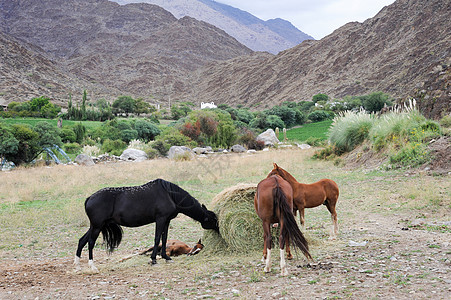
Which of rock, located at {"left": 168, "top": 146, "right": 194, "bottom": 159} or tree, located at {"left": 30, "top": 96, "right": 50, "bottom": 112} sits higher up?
tree, located at {"left": 30, "top": 96, "right": 50, "bottom": 112}

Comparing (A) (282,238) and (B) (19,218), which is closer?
(A) (282,238)

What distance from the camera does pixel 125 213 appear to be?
670cm

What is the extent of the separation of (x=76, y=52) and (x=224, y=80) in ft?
245

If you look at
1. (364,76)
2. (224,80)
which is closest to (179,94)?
(224,80)

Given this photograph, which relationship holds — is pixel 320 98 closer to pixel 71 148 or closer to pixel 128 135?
pixel 128 135

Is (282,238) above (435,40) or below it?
below

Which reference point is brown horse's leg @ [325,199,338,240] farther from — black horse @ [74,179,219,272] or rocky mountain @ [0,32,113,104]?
rocky mountain @ [0,32,113,104]

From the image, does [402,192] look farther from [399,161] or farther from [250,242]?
[250,242]

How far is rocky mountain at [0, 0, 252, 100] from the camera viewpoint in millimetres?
130625

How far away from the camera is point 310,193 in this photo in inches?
299

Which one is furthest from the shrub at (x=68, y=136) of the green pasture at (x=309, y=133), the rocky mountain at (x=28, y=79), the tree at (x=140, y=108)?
the tree at (x=140, y=108)

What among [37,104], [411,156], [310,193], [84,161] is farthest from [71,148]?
[310,193]

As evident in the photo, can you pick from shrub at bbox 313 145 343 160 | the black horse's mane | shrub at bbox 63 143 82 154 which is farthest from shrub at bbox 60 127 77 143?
the black horse's mane

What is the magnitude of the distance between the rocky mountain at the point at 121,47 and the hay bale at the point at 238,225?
107 meters
